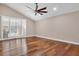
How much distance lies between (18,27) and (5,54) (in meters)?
0.62

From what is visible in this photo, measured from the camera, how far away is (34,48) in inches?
110

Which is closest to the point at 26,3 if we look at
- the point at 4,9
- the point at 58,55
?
the point at 4,9

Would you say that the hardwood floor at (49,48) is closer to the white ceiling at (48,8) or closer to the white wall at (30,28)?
the white wall at (30,28)

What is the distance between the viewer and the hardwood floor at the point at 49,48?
2.72 metres

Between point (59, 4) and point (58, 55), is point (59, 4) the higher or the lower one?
the higher one

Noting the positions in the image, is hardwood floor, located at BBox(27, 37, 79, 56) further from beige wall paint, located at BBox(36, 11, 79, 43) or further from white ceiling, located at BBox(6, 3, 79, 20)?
white ceiling, located at BBox(6, 3, 79, 20)

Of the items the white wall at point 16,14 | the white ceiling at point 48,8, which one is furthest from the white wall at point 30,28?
the white ceiling at point 48,8

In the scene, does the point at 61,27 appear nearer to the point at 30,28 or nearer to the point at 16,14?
the point at 30,28

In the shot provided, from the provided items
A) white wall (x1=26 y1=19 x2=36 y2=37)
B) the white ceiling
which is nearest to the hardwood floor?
white wall (x1=26 y1=19 x2=36 y2=37)

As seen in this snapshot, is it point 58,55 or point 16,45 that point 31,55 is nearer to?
point 16,45

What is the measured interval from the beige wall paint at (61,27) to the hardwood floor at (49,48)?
13 cm

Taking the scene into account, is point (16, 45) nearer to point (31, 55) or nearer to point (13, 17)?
point (31, 55)

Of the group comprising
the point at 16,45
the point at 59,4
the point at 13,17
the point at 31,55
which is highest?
the point at 59,4

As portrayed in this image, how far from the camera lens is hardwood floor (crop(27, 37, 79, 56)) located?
272 cm
